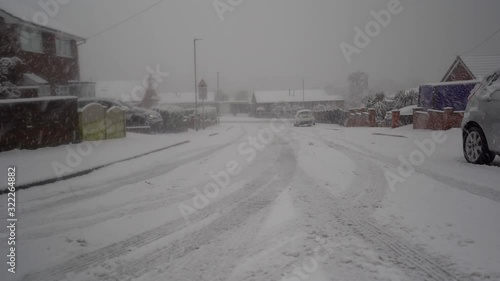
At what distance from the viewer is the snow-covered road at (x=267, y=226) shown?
318cm

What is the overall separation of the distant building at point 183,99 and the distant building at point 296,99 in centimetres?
1583

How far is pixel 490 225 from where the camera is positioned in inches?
155

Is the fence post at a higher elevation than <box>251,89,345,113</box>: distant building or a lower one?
lower

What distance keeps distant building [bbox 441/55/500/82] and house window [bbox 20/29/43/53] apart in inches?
1298

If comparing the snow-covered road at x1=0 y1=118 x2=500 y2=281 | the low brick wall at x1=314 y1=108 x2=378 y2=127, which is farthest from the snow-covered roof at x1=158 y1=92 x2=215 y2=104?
the snow-covered road at x1=0 y1=118 x2=500 y2=281

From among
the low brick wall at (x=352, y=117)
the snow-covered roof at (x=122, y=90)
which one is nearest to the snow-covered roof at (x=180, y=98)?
the snow-covered roof at (x=122, y=90)

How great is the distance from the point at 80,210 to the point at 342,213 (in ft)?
13.8

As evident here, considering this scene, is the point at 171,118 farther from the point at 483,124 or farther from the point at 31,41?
the point at 483,124

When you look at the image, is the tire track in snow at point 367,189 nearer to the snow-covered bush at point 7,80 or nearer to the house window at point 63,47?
the snow-covered bush at point 7,80

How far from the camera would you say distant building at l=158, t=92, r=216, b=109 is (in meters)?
86.0

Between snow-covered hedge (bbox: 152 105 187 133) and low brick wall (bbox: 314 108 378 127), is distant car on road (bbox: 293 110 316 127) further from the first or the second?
snow-covered hedge (bbox: 152 105 187 133)

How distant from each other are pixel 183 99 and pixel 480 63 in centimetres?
7194

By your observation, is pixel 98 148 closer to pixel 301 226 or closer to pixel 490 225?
pixel 301 226

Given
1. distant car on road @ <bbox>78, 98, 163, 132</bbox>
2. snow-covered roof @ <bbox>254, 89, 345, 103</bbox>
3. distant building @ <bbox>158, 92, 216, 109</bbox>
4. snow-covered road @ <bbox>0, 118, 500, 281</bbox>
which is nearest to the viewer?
snow-covered road @ <bbox>0, 118, 500, 281</bbox>
